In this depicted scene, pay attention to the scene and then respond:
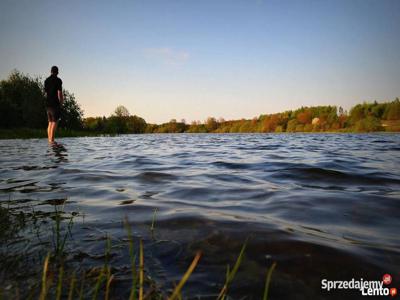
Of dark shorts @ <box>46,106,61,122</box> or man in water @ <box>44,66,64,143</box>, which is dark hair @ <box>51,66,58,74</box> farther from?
dark shorts @ <box>46,106,61,122</box>

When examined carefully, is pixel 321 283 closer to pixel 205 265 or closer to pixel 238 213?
pixel 205 265

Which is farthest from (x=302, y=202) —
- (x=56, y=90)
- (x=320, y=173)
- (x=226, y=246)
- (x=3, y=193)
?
(x=56, y=90)

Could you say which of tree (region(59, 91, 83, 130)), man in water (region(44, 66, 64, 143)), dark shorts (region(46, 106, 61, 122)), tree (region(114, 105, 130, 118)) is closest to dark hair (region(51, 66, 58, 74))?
man in water (region(44, 66, 64, 143))

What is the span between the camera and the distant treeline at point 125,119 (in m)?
36.6

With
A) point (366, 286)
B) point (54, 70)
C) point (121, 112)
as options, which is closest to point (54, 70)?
point (54, 70)

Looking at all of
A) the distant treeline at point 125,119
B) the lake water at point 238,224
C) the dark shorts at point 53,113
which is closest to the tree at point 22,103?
the distant treeline at point 125,119

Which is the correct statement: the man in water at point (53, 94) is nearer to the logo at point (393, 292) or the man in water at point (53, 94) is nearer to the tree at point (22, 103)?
the logo at point (393, 292)

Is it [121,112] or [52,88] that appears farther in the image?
[121,112]

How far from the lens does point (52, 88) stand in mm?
11133

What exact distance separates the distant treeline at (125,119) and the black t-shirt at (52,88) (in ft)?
83.4

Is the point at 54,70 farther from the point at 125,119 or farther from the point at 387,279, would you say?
the point at 125,119

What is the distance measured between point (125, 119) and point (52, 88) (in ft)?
236

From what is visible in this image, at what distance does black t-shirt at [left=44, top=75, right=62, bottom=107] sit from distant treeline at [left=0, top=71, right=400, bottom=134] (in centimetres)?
2542

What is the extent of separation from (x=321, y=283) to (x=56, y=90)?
12364mm
